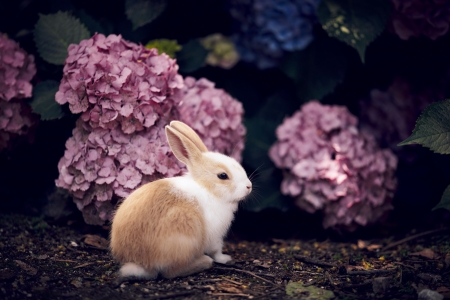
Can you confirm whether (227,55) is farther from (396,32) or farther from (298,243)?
(298,243)

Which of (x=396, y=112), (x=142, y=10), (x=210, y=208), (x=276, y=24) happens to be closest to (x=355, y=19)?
(x=276, y=24)

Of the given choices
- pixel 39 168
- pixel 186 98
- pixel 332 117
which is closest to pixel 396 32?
pixel 332 117

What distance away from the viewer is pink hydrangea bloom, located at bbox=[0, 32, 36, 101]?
3213mm

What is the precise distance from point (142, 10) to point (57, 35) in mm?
545

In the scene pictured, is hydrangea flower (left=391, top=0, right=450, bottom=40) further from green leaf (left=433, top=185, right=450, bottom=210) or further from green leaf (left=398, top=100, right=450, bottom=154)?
green leaf (left=433, top=185, right=450, bottom=210)

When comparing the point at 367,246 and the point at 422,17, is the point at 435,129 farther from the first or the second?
the point at 422,17

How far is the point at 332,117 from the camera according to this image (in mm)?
3574

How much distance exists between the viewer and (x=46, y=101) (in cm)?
322

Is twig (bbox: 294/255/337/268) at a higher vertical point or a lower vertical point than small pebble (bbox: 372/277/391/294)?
lower

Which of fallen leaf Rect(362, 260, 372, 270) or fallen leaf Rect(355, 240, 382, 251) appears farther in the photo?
fallen leaf Rect(355, 240, 382, 251)

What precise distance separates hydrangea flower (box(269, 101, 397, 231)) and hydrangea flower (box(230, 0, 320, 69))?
0.59 meters

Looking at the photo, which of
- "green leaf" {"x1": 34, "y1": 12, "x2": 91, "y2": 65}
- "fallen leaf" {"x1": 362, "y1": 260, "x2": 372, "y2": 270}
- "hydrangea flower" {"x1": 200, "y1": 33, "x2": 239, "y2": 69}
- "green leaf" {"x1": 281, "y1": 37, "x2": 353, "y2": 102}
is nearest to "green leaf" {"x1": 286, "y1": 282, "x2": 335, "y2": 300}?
"fallen leaf" {"x1": 362, "y1": 260, "x2": 372, "y2": 270}

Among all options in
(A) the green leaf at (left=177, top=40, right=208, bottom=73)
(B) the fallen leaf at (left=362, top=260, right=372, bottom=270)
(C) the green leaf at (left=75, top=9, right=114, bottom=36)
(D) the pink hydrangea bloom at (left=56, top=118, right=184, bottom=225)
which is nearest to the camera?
(B) the fallen leaf at (left=362, top=260, right=372, bottom=270)

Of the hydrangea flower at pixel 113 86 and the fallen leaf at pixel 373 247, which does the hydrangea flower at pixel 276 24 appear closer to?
the hydrangea flower at pixel 113 86
